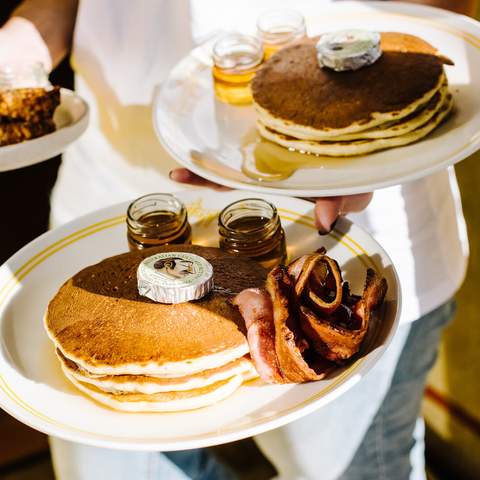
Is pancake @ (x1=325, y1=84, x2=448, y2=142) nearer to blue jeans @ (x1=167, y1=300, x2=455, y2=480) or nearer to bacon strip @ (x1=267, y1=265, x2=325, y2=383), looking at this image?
bacon strip @ (x1=267, y1=265, x2=325, y2=383)

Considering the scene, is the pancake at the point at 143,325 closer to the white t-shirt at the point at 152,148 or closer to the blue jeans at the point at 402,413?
the white t-shirt at the point at 152,148

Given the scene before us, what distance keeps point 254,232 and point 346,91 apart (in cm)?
35

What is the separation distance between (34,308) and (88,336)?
190 millimetres

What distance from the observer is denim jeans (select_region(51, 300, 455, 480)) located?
159cm

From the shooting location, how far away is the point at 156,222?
1.18 m

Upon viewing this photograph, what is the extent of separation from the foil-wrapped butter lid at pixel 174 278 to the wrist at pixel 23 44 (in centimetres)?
83

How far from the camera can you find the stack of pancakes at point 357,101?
1263 millimetres

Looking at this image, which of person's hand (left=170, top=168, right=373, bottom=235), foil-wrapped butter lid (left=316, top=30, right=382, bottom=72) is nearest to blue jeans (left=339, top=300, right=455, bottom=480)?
person's hand (left=170, top=168, right=373, bottom=235)

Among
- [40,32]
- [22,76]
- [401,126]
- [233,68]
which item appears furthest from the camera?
[40,32]

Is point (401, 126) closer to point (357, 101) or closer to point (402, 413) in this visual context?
point (357, 101)

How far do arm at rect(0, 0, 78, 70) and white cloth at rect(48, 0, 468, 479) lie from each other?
9 centimetres

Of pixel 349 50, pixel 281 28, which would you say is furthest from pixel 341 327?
pixel 281 28

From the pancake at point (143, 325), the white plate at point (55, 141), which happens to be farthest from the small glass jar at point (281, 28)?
the pancake at point (143, 325)

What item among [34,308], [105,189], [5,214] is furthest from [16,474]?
[34,308]
